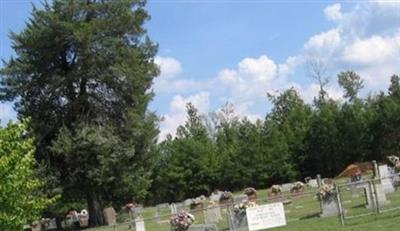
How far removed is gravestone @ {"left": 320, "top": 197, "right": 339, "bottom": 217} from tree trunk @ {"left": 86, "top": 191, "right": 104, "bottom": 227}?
27627 millimetres

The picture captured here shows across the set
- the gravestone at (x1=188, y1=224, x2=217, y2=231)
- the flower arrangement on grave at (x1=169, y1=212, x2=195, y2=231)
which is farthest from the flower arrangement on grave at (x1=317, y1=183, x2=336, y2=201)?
the flower arrangement on grave at (x1=169, y1=212, x2=195, y2=231)

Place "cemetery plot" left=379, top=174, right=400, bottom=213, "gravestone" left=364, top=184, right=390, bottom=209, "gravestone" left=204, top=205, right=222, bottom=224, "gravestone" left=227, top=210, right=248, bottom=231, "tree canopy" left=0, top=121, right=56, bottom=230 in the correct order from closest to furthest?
"tree canopy" left=0, top=121, right=56, bottom=230 < "gravestone" left=227, top=210, right=248, bottom=231 < "cemetery plot" left=379, top=174, right=400, bottom=213 < "gravestone" left=364, top=184, right=390, bottom=209 < "gravestone" left=204, top=205, right=222, bottom=224

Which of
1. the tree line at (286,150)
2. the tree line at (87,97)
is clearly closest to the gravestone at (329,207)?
the tree line at (87,97)

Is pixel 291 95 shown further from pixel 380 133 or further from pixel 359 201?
pixel 359 201

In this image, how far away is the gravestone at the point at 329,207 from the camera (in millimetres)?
25047

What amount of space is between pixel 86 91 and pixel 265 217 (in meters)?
30.8

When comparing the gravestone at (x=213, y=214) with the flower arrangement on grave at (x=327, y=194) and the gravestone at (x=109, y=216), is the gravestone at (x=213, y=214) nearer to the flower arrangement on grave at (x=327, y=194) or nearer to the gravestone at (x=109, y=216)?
the flower arrangement on grave at (x=327, y=194)

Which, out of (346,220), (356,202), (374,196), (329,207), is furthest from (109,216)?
(346,220)

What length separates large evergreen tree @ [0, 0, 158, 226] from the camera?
156 ft

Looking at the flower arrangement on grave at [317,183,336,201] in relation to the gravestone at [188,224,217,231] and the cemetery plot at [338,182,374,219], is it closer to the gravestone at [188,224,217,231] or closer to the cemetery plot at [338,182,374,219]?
the cemetery plot at [338,182,374,219]

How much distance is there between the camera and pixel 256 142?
8062cm

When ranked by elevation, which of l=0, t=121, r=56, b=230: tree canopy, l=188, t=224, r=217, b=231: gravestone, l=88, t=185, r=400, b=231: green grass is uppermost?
l=0, t=121, r=56, b=230: tree canopy

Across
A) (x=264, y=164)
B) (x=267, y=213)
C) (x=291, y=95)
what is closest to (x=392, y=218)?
(x=267, y=213)

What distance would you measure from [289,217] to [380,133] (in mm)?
53359
